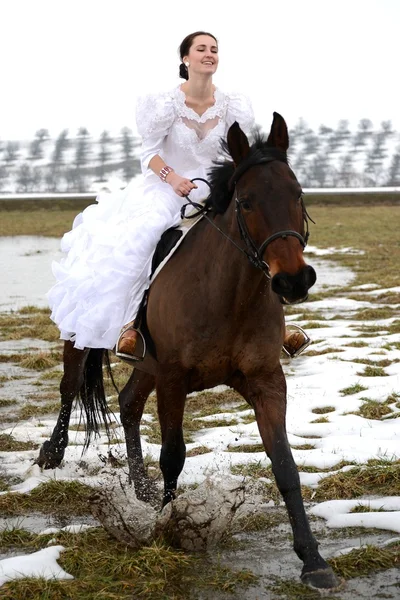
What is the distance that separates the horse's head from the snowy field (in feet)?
5.05

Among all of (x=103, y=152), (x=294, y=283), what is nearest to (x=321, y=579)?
(x=294, y=283)

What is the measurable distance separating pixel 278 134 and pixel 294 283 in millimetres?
975

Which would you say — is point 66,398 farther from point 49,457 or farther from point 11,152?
point 11,152

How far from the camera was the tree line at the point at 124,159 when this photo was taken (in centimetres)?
13400

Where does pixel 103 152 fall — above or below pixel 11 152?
above

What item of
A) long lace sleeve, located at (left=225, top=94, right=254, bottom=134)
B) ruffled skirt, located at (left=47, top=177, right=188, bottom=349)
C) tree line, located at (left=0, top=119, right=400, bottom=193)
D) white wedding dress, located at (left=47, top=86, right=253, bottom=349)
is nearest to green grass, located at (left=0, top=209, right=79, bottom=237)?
ruffled skirt, located at (left=47, top=177, right=188, bottom=349)

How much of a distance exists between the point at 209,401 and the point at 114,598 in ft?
15.1

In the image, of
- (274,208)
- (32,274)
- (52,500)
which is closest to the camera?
(274,208)

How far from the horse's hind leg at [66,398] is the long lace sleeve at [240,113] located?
7.28 feet

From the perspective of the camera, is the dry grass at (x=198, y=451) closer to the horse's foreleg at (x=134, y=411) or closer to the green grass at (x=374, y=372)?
the horse's foreleg at (x=134, y=411)

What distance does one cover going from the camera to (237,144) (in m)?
4.35

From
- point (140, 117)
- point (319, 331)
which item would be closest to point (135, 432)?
point (140, 117)

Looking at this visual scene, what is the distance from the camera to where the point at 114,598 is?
13.0 ft

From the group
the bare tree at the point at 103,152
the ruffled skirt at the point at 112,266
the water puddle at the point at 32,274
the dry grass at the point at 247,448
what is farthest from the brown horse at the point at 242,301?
the bare tree at the point at 103,152
